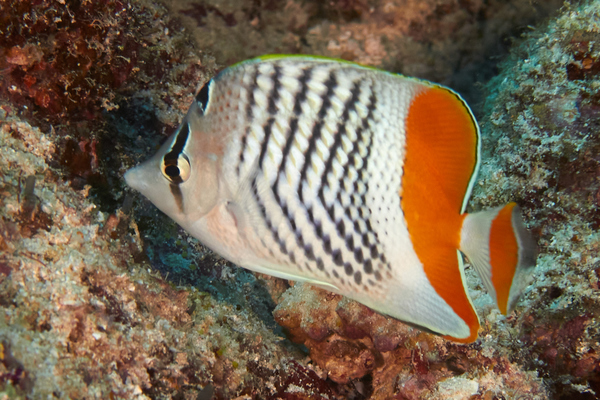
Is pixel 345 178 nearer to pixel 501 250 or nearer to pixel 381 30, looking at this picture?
pixel 501 250

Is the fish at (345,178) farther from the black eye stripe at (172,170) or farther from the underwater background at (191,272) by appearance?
the underwater background at (191,272)

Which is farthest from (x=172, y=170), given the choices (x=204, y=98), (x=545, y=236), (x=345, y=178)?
(x=545, y=236)

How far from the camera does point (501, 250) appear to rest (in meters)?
1.23

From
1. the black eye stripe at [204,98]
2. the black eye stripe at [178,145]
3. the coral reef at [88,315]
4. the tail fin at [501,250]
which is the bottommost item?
the coral reef at [88,315]

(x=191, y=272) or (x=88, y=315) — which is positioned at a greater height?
(x=88, y=315)

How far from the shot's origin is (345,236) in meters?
1.33

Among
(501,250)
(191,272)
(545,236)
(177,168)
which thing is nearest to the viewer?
(501,250)

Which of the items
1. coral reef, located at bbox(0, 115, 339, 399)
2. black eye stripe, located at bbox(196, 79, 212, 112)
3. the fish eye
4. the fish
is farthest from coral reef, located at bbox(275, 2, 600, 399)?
black eye stripe, located at bbox(196, 79, 212, 112)

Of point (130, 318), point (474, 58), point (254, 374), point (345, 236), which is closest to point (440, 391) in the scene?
point (254, 374)

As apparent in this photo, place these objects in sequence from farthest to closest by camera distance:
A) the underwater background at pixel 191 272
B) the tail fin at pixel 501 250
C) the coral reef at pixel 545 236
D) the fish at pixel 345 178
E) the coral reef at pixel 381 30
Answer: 1. the coral reef at pixel 381 30
2. the coral reef at pixel 545 236
3. the underwater background at pixel 191 272
4. the fish at pixel 345 178
5. the tail fin at pixel 501 250

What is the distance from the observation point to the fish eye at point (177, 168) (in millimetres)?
1338

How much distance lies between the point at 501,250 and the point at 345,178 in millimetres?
638

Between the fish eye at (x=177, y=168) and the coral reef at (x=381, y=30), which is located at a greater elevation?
the coral reef at (x=381, y=30)

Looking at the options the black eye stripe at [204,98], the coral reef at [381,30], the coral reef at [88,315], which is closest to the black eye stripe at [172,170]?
the black eye stripe at [204,98]
